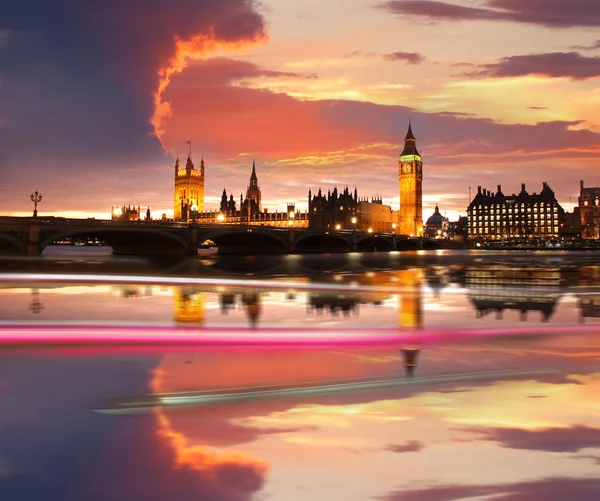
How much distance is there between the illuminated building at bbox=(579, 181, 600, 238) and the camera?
592 feet

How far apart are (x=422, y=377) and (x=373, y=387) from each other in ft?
2.59

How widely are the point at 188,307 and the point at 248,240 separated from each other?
238 ft

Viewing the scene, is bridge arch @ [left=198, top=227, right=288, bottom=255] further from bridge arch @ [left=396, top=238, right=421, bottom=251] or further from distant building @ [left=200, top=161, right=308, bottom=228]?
distant building @ [left=200, top=161, right=308, bottom=228]

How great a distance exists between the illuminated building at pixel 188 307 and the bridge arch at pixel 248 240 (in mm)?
52174

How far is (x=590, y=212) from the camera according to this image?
183 metres

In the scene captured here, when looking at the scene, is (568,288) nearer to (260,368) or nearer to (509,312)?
(509,312)

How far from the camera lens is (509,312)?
13531mm

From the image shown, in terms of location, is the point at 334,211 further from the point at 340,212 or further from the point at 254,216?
the point at 254,216

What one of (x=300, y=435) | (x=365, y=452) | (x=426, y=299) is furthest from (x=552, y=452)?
(x=426, y=299)

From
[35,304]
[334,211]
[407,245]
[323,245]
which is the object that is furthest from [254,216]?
[35,304]

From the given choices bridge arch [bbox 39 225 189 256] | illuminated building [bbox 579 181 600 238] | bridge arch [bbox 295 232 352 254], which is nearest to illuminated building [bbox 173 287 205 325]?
bridge arch [bbox 39 225 189 256]

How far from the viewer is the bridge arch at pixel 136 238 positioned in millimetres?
54247

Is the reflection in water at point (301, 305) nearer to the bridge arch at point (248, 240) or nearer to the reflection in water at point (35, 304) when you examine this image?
the reflection in water at point (35, 304)

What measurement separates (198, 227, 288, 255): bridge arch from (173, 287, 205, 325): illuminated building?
52174 millimetres
